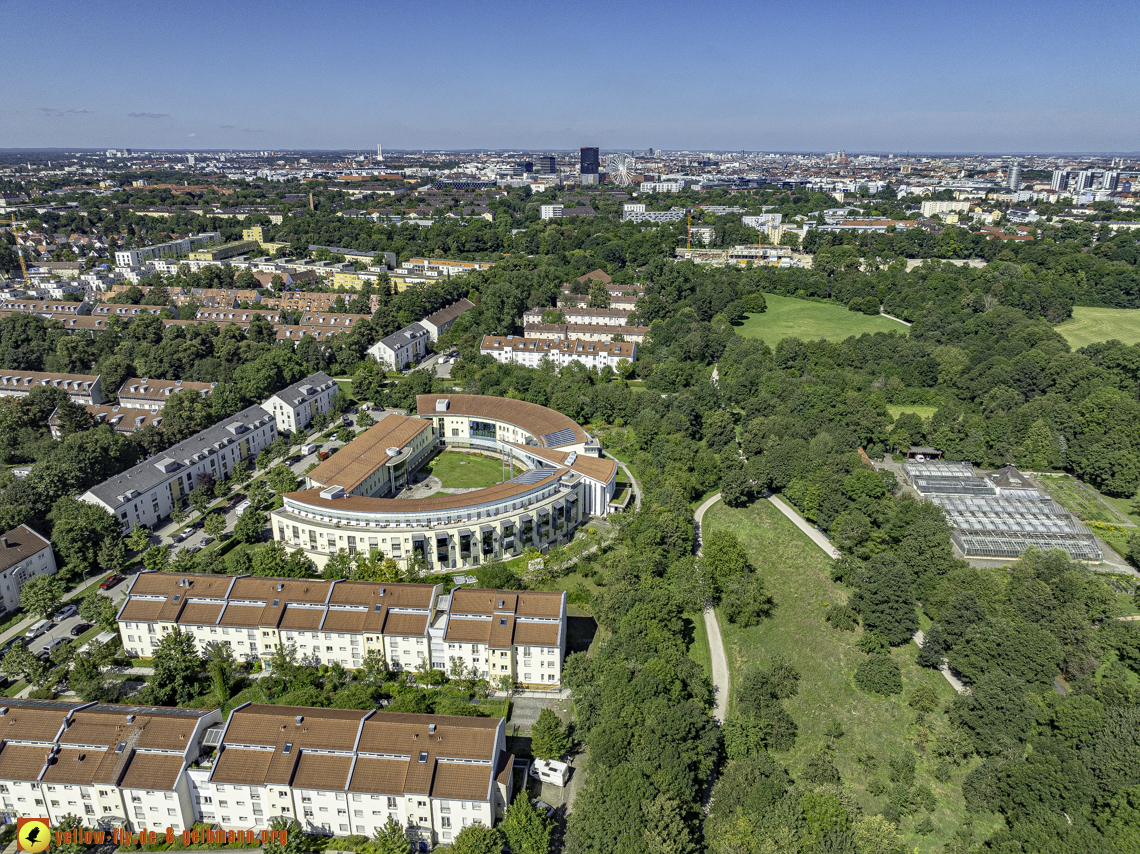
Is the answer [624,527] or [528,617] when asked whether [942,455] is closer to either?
[624,527]

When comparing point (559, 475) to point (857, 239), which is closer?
point (559, 475)

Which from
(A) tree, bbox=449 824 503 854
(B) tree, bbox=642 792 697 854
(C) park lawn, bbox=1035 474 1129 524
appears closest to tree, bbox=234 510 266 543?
(A) tree, bbox=449 824 503 854

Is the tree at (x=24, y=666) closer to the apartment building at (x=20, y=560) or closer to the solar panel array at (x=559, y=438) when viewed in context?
the apartment building at (x=20, y=560)

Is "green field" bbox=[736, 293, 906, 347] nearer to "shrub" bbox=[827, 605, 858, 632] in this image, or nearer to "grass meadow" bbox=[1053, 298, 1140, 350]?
"grass meadow" bbox=[1053, 298, 1140, 350]

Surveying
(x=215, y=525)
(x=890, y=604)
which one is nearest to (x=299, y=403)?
(x=215, y=525)

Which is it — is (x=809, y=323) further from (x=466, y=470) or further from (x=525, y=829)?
(x=525, y=829)

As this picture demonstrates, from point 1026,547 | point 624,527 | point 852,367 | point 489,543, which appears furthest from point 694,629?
point 852,367

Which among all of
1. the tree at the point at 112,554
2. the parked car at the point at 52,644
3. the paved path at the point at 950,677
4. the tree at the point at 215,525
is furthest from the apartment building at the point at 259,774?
the paved path at the point at 950,677

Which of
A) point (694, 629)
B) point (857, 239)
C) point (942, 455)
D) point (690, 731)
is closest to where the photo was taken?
point (690, 731)
